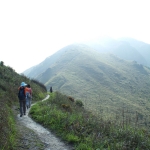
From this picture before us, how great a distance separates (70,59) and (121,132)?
627 ft

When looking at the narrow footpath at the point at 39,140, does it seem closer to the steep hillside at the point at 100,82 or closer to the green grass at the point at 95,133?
the green grass at the point at 95,133

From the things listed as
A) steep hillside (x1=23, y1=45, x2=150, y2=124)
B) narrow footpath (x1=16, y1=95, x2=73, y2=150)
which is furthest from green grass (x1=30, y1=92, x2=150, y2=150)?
steep hillside (x1=23, y1=45, x2=150, y2=124)

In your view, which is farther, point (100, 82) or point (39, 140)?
point (100, 82)

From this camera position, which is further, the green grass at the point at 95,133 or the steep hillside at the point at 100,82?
the steep hillside at the point at 100,82

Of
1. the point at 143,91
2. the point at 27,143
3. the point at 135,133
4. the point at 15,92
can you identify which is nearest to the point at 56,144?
the point at 27,143

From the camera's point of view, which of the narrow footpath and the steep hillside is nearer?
the narrow footpath

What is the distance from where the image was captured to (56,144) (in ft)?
26.1

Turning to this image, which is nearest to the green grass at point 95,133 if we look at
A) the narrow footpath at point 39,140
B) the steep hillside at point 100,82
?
the narrow footpath at point 39,140

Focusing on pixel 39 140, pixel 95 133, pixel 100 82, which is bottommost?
pixel 100 82

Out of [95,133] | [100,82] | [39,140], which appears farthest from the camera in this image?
[100,82]

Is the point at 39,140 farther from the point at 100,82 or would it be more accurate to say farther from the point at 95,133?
the point at 100,82

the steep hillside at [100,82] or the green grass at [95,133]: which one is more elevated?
the green grass at [95,133]

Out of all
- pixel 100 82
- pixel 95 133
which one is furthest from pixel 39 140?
pixel 100 82

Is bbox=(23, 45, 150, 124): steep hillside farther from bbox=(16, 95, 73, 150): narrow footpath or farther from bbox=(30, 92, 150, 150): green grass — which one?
bbox=(16, 95, 73, 150): narrow footpath
